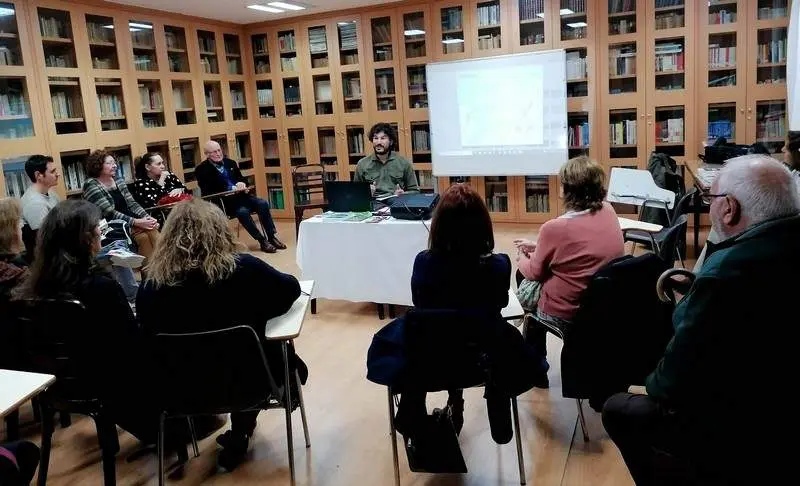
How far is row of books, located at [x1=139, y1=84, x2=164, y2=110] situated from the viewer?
6398 mm

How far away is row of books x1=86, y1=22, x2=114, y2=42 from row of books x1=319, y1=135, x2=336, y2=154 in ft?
8.36

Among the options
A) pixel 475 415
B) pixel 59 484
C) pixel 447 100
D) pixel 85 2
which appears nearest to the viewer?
pixel 59 484

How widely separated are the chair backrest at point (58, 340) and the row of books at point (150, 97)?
15.2ft

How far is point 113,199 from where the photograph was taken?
16.3 ft

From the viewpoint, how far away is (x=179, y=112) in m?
6.88

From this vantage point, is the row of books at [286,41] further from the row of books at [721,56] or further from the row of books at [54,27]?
the row of books at [721,56]

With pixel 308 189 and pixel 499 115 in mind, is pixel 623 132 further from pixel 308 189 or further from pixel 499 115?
pixel 308 189

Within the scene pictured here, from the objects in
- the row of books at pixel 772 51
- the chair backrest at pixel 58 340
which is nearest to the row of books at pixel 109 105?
the chair backrest at pixel 58 340

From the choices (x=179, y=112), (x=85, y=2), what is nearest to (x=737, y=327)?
(x=85, y=2)

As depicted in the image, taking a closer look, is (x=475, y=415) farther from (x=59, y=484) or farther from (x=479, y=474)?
(x=59, y=484)

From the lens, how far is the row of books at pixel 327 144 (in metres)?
7.59

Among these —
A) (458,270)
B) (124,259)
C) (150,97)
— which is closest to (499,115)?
Answer: (150,97)

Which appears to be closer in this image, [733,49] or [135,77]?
[733,49]

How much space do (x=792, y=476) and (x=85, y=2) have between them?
6.34 m
